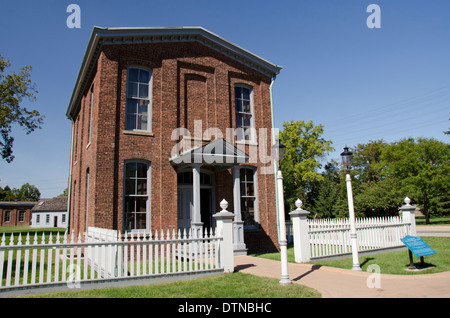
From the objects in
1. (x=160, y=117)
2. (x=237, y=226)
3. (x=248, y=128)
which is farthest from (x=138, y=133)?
(x=248, y=128)

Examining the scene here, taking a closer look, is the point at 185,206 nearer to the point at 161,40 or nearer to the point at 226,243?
the point at 226,243

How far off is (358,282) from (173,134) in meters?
8.86

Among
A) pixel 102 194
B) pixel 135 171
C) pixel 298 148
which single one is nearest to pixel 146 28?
pixel 135 171

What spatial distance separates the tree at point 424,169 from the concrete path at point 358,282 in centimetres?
3106

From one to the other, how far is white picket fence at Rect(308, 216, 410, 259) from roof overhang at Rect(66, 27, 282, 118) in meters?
8.16

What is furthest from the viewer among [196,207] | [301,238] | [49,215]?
[49,215]

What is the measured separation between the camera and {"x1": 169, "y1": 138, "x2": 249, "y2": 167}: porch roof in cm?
1259

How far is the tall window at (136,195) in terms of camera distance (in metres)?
Result: 12.6

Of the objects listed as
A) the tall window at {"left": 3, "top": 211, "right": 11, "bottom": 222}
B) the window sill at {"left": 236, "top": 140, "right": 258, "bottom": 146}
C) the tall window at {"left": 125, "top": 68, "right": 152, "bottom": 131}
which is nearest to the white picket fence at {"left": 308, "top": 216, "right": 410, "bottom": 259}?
the window sill at {"left": 236, "top": 140, "right": 258, "bottom": 146}

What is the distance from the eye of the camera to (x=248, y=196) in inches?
602

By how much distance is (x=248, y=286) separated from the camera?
740cm

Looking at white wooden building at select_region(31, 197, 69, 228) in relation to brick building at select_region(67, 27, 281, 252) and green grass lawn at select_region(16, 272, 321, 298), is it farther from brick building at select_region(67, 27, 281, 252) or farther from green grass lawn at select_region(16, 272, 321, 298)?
green grass lawn at select_region(16, 272, 321, 298)

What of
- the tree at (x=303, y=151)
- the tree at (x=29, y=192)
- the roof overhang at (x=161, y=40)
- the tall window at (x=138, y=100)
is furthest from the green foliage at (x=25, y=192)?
the tall window at (x=138, y=100)
